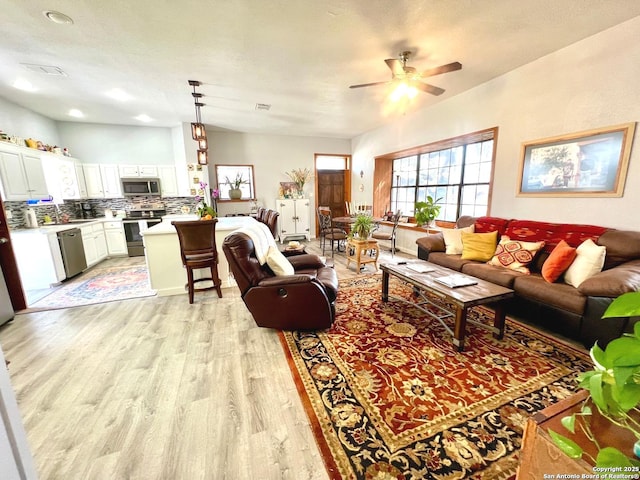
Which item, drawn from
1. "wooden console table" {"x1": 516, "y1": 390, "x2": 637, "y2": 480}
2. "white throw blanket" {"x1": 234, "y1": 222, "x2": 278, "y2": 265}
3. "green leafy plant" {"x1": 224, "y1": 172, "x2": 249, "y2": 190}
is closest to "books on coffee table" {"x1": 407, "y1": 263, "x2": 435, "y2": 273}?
"white throw blanket" {"x1": 234, "y1": 222, "x2": 278, "y2": 265}

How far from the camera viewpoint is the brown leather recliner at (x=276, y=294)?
88.4 inches

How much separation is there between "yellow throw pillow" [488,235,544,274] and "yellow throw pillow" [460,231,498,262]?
104 mm

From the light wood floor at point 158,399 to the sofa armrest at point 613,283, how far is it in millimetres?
2471

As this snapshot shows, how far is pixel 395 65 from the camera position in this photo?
2.54 meters

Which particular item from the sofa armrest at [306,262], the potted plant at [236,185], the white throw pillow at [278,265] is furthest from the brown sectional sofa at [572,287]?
the potted plant at [236,185]

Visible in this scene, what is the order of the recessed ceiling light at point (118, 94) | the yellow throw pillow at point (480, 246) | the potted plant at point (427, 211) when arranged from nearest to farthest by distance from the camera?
the yellow throw pillow at point (480, 246) → the recessed ceiling light at point (118, 94) → the potted plant at point (427, 211)

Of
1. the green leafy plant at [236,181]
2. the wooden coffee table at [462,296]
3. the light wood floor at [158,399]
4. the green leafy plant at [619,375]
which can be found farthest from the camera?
the green leafy plant at [236,181]

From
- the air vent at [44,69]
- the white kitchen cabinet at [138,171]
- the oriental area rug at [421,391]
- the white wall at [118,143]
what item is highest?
the air vent at [44,69]

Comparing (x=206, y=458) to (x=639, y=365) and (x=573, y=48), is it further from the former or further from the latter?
(x=573, y=48)

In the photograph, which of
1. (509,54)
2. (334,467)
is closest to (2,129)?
(334,467)

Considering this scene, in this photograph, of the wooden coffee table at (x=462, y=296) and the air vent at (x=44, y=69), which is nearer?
the wooden coffee table at (x=462, y=296)

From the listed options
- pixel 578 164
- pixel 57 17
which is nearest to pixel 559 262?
pixel 578 164

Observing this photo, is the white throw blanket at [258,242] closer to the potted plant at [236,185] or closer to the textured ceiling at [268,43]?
the textured ceiling at [268,43]

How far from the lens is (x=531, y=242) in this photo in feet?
9.84
